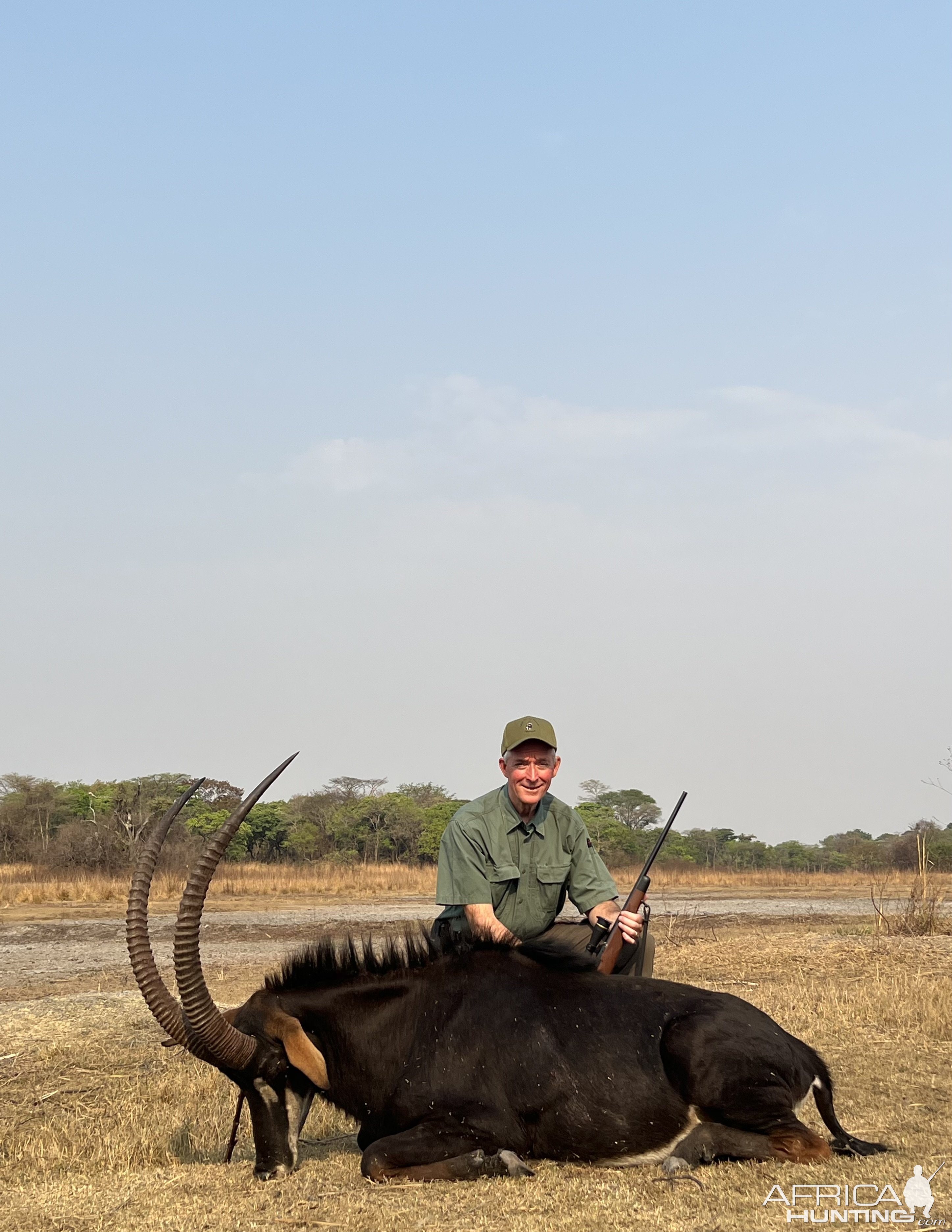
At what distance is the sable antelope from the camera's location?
5.84 meters

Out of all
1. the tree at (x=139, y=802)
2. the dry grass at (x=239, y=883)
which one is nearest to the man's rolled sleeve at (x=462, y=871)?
the dry grass at (x=239, y=883)

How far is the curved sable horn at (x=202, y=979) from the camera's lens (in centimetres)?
584

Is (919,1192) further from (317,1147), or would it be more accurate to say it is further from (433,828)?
(433,828)

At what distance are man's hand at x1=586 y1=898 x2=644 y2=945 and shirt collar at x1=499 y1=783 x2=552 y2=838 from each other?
652 mm

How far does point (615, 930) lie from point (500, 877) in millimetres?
881

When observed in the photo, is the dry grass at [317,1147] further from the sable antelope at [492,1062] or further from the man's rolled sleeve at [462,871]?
the man's rolled sleeve at [462,871]

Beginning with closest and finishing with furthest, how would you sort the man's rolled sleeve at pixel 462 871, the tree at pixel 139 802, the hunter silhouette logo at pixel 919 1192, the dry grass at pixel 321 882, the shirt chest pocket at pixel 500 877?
the hunter silhouette logo at pixel 919 1192
the man's rolled sleeve at pixel 462 871
the shirt chest pocket at pixel 500 877
the dry grass at pixel 321 882
the tree at pixel 139 802

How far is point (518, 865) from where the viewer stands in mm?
7984

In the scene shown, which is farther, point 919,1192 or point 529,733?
point 529,733

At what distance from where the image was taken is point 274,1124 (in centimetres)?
615

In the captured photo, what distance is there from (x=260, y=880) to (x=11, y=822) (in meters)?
21.1

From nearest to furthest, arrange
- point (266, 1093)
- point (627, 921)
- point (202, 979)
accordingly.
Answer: point (202, 979), point (266, 1093), point (627, 921)

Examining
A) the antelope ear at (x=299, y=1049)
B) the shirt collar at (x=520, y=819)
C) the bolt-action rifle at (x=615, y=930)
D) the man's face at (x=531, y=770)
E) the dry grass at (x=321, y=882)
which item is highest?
the man's face at (x=531, y=770)

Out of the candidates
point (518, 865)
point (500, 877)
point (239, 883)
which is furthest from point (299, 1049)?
point (239, 883)
